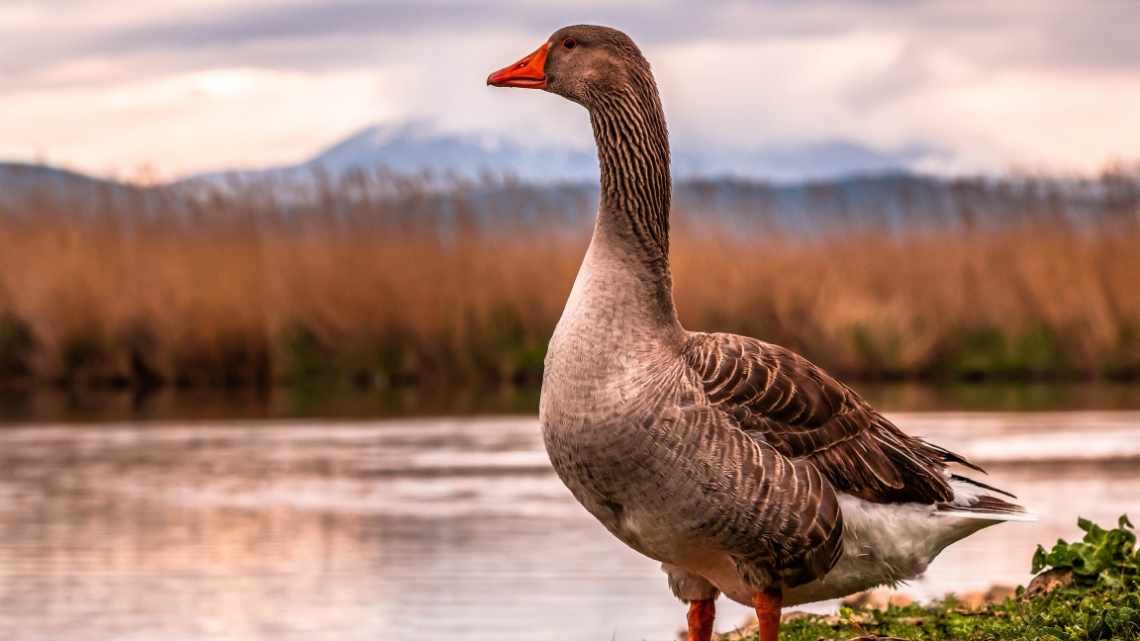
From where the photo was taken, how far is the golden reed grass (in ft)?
75.1

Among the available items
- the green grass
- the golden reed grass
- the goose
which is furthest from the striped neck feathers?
the golden reed grass

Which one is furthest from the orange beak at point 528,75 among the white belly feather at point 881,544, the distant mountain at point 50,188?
the distant mountain at point 50,188

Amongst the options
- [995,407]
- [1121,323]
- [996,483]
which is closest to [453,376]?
[995,407]

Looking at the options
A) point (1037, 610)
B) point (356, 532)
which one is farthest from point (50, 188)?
point (1037, 610)

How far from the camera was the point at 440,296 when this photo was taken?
23016mm

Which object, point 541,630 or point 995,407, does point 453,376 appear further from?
point 541,630

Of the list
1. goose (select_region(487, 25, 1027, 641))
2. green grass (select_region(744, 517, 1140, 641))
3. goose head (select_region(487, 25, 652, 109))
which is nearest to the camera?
goose (select_region(487, 25, 1027, 641))

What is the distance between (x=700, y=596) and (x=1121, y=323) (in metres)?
19.0

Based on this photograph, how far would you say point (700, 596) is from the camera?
6.23 metres

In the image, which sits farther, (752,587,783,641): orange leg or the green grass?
the green grass

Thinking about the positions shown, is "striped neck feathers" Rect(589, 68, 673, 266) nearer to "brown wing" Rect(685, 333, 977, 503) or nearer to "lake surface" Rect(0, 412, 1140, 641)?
"brown wing" Rect(685, 333, 977, 503)

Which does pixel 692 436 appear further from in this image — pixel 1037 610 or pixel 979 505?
pixel 1037 610

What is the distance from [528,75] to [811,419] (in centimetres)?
168

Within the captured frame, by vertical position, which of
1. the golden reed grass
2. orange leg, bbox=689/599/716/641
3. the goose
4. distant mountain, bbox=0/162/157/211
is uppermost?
the goose
